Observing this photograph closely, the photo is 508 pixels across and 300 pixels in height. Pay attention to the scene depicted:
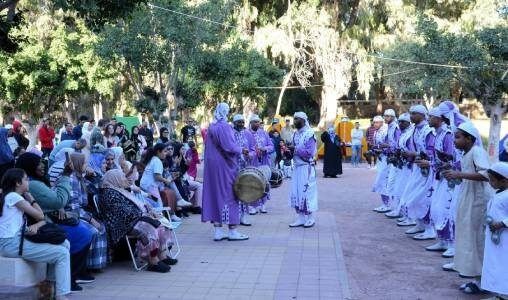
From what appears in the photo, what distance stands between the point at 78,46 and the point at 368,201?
19005mm

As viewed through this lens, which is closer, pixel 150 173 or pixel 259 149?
pixel 150 173

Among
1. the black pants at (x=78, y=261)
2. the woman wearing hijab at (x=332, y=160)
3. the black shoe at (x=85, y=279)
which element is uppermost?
the woman wearing hijab at (x=332, y=160)

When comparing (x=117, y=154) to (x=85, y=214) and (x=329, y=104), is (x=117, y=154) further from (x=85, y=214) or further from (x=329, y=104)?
(x=329, y=104)

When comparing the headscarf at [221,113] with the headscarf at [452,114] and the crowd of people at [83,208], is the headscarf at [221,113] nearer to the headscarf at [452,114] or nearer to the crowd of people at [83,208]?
the crowd of people at [83,208]

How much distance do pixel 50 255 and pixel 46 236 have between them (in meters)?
0.19

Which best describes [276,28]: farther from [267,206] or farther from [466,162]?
[466,162]

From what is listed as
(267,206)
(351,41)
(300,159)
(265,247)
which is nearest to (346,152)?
(351,41)

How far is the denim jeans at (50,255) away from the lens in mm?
5562

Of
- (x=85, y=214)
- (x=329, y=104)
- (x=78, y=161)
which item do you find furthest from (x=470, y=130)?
(x=329, y=104)

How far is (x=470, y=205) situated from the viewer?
6402 mm

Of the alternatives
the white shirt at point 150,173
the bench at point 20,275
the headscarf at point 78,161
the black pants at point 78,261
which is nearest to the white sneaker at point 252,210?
the white shirt at point 150,173

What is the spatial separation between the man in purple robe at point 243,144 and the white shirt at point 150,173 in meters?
1.34

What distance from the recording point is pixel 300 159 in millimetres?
10055

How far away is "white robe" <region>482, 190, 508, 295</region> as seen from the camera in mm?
5461
